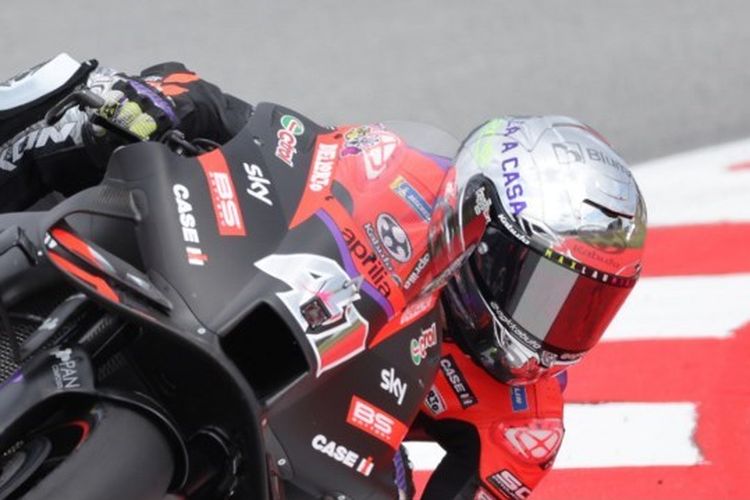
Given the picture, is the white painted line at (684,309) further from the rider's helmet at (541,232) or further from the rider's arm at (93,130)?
the rider's arm at (93,130)

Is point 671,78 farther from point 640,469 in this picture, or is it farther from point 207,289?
point 207,289

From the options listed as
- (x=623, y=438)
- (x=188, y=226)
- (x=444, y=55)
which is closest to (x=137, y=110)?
(x=188, y=226)

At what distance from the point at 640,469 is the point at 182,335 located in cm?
197

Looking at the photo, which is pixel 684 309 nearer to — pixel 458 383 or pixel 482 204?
pixel 458 383

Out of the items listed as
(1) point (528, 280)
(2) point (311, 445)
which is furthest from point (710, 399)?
(2) point (311, 445)

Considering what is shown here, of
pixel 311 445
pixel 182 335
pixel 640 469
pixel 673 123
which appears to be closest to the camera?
pixel 182 335

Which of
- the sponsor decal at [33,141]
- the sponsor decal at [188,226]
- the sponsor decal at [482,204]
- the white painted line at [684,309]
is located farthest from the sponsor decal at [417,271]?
the white painted line at [684,309]

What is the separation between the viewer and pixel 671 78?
6.09 metres

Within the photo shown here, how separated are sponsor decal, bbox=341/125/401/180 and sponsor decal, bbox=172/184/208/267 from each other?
0.36 m

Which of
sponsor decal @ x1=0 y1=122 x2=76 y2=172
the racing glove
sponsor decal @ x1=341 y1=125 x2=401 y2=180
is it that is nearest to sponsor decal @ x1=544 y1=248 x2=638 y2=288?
sponsor decal @ x1=341 y1=125 x2=401 y2=180

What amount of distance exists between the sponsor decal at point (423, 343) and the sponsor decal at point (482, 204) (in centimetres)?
26

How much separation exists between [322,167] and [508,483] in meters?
0.87

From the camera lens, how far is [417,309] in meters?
2.84

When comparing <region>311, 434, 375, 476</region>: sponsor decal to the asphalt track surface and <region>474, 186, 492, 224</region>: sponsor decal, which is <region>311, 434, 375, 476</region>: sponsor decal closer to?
<region>474, 186, 492, 224</region>: sponsor decal
